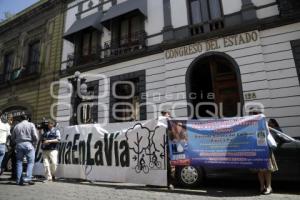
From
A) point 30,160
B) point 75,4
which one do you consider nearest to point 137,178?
point 30,160

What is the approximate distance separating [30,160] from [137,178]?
2864 mm

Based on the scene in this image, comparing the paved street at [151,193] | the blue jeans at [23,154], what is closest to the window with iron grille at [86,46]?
the blue jeans at [23,154]

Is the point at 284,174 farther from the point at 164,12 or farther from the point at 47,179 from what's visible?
the point at 164,12

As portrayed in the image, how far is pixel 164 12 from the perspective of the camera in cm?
1284

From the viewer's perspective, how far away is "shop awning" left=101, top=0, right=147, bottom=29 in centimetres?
1324

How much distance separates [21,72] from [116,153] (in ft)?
48.8

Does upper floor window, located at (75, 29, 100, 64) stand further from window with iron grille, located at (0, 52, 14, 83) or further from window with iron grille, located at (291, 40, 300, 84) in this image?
window with iron grille, located at (291, 40, 300, 84)

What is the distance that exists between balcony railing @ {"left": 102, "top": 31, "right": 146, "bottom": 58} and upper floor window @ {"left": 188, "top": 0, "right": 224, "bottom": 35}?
8.91 feet

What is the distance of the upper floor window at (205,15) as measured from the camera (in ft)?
37.5

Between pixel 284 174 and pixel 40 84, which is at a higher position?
pixel 40 84

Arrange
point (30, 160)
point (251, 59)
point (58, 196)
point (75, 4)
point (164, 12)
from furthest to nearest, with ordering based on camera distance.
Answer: point (75, 4)
point (164, 12)
point (251, 59)
point (30, 160)
point (58, 196)

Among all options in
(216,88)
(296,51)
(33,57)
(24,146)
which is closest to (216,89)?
(216,88)

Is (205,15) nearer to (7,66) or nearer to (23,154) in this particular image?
(23,154)

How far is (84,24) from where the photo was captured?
15.1m
